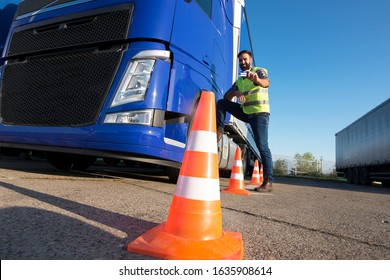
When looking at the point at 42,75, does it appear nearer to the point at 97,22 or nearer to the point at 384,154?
the point at 97,22

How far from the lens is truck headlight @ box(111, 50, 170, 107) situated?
342cm

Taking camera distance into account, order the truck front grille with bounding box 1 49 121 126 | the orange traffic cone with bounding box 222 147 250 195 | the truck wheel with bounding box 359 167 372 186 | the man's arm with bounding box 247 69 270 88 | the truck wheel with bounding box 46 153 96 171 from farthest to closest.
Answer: the truck wheel with bounding box 359 167 372 186, the truck wheel with bounding box 46 153 96 171, the orange traffic cone with bounding box 222 147 250 195, the man's arm with bounding box 247 69 270 88, the truck front grille with bounding box 1 49 121 126

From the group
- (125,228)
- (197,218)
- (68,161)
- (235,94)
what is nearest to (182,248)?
(197,218)

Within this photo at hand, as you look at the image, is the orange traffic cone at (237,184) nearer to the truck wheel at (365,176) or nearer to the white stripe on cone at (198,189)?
the white stripe on cone at (198,189)

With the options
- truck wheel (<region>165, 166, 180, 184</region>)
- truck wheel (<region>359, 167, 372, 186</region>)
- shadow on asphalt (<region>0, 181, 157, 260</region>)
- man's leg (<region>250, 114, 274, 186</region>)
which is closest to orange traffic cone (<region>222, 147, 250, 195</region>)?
man's leg (<region>250, 114, 274, 186</region>)

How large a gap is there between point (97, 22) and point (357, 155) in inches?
642

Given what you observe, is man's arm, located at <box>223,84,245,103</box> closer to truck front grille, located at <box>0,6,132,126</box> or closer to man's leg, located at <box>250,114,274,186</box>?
man's leg, located at <box>250,114,274,186</box>

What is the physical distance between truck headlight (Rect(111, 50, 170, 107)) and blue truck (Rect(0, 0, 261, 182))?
0.04ft

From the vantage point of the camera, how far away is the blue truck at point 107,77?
135 inches

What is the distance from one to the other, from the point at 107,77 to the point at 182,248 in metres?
2.63

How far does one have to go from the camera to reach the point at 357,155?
16.5 m

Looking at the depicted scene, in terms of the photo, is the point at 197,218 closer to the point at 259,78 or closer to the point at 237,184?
the point at 237,184

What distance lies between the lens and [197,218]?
5.01 feet

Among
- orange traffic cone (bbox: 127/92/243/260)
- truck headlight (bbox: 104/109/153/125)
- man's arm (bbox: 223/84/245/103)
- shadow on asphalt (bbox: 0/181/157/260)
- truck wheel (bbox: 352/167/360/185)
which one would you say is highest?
man's arm (bbox: 223/84/245/103)
